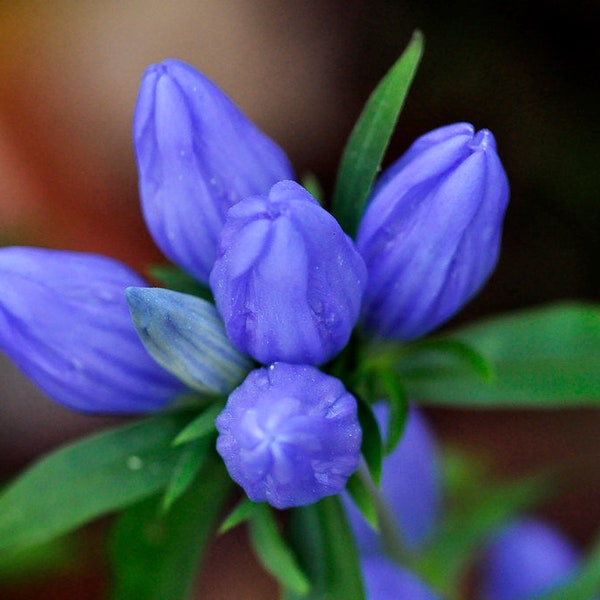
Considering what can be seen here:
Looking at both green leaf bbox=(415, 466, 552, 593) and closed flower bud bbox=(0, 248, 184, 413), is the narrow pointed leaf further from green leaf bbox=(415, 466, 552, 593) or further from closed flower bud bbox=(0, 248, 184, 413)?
green leaf bbox=(415, 466, 552, 593)

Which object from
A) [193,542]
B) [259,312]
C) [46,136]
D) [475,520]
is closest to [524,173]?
[475,520]

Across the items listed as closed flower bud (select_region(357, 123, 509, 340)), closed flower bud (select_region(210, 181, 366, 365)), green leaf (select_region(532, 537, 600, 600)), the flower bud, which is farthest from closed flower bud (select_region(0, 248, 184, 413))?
the flower bud

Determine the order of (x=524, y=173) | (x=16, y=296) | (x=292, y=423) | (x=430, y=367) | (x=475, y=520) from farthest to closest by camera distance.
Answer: (x=524, y=173), (x=475, y=520), (x=430, y=367), (x=16, y=296), (x=292, y=423)

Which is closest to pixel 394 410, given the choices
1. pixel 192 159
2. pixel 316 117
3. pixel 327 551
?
pixel 327 551

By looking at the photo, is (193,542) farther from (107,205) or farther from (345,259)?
(107,205)

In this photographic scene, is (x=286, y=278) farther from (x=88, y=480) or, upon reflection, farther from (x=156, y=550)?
(x=156, y=550)

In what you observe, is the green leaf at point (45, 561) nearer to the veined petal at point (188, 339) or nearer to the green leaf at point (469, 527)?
the green leaf at point (469, 527)

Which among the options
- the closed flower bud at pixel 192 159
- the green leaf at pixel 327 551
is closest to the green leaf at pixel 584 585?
the green leaf at pixel 327 551

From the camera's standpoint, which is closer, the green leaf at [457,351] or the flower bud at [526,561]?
the green leaf at [457,351]
